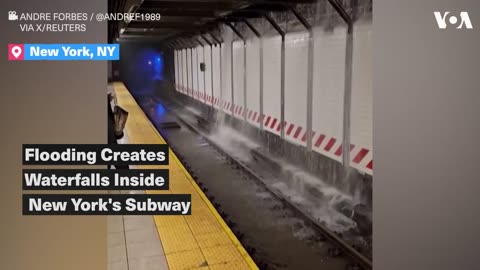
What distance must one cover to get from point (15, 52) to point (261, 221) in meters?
3.86

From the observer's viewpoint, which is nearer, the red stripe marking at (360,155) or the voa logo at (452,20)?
the voa logo at (452,20)

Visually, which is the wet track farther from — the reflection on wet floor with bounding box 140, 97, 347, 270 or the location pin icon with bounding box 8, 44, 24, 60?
the location pin icon with bounding box 8, 44, 24, 60

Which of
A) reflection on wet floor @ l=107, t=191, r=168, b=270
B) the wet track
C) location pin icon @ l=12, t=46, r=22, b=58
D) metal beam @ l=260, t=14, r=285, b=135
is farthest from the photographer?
metal beam @ l=260, t=14, r=285, b=135

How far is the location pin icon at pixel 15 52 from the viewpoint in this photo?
6.07ft

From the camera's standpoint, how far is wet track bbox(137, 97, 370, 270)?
4.27m

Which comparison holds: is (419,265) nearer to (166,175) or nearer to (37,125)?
(166,175)

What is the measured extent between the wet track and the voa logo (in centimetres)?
242

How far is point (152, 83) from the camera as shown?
21703mm

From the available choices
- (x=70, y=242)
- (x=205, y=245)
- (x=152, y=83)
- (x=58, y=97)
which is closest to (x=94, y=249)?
(x=70, y=242)

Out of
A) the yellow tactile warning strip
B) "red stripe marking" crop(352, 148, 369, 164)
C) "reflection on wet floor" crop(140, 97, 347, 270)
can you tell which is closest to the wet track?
"reflection on wet floor" crop(140, 97, 347, 270)

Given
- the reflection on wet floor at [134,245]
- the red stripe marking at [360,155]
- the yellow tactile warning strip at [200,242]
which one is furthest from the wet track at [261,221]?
the reflection on wet floor at [134,245]

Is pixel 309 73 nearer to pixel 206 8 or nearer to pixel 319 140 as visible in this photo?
pixel 319 140

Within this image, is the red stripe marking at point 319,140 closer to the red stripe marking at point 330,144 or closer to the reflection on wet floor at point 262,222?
the red stripe marking at point 330,144

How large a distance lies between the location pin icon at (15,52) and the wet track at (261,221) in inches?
117
